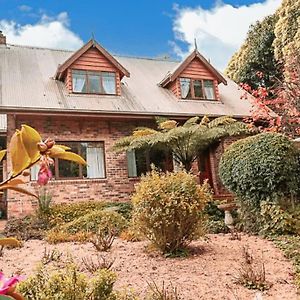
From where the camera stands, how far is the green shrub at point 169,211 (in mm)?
6898

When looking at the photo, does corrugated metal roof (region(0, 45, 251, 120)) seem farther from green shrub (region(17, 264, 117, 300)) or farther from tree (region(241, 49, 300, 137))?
green shrub (region(17, 264, 117, 300))

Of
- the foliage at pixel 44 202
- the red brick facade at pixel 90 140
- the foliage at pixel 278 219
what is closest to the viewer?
the foliage at pixel 278 219

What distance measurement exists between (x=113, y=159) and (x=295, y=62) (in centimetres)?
712

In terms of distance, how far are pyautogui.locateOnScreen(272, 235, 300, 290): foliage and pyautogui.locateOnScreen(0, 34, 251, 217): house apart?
676 centimetres

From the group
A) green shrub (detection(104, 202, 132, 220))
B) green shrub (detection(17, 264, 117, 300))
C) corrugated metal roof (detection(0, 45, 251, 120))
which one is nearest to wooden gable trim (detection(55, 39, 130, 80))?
corrugated metal roof (detection(0, 45, 251, 120))

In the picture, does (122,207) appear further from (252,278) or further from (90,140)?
(252,278)

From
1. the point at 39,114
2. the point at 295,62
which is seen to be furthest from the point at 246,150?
the point at 39,114

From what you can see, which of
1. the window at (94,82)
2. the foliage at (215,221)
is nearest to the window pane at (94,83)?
the window at (94,82)

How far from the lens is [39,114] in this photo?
1299 cm

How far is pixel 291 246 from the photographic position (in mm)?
7301

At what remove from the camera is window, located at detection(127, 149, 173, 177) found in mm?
14359

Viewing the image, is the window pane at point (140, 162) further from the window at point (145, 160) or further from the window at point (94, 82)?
the window at point (94, 82)

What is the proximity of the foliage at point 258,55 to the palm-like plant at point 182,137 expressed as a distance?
10.6m

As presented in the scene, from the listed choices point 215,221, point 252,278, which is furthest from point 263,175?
point 252,278
